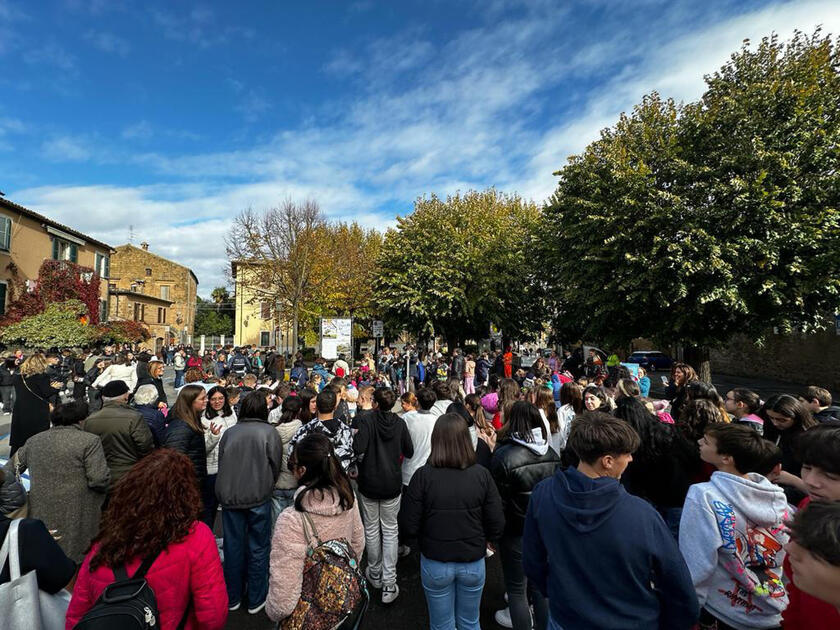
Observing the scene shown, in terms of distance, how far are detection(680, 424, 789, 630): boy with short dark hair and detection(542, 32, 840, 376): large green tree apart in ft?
37.2

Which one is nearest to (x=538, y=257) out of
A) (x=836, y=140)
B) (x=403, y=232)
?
(x=403, y=232)

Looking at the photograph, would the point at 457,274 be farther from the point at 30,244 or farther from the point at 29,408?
the point at 30,244

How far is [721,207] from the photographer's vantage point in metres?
12.1

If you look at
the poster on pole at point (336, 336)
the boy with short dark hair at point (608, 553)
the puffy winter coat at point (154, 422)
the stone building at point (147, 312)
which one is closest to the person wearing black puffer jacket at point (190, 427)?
the puffy winter coat at point (154, 422)

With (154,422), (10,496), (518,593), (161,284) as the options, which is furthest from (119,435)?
(161,284)

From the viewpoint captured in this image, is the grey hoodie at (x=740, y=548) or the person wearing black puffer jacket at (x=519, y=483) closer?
the grey hoodie at (x=740, y=548)

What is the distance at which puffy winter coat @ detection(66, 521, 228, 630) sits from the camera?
1711 millimetres

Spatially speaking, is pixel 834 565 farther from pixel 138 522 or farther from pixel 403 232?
pixel 403 232

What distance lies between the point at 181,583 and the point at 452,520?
1.46 metres

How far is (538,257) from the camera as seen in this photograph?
20.3m

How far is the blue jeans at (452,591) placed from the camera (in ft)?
8.75

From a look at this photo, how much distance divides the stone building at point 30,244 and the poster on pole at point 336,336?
16543 millimetres

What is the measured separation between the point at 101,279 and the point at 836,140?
122 feet

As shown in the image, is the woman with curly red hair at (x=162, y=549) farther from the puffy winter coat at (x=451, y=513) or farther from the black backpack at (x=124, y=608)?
the puffy winter coat at (x=451, y=513)
